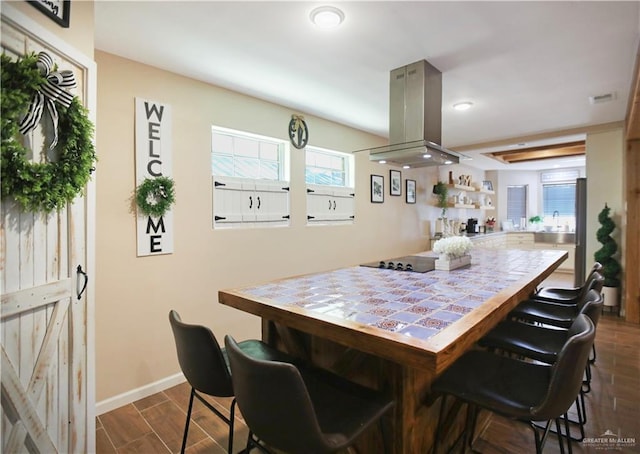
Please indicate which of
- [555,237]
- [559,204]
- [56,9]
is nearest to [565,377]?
[56,9]

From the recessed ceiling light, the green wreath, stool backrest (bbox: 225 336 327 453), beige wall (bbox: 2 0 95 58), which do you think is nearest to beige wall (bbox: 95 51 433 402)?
beige wall (bbox: 2 0 95 58)

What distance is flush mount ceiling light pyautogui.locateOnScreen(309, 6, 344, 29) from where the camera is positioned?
1852mm

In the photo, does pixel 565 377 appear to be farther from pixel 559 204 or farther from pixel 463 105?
pixel 559 204

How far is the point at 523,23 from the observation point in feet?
6.59

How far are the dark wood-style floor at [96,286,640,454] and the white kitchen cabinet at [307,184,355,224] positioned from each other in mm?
2070

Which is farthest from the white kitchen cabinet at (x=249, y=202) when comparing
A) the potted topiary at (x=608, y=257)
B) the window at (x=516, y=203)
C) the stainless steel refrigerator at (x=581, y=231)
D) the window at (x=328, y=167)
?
the window at (x=516, y=203)

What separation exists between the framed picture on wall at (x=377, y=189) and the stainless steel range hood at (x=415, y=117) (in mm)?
1827

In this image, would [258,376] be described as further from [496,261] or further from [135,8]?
[496,261]

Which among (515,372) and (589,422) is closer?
(515,372)

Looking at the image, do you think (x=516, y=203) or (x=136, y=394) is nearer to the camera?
(x=136, y=394)

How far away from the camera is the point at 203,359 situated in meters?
1.36

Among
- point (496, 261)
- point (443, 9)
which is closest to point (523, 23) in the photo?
point (443, 9)

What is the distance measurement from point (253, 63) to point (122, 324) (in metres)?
2.13

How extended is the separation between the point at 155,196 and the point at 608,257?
201 inches
